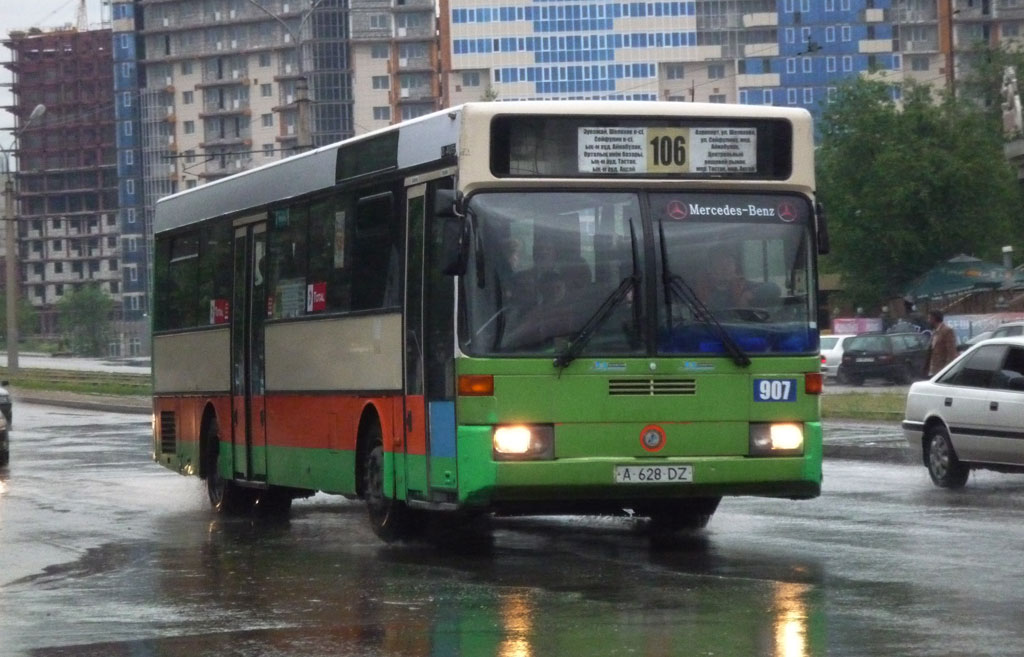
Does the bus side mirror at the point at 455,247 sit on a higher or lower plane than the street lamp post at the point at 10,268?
lower

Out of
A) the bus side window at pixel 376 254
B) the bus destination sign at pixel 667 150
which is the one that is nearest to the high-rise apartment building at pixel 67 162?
the bus side window at pixel 376 254

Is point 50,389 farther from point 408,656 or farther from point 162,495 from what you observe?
point 408,656

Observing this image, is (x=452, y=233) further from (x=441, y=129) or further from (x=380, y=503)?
(x=380, y=503)

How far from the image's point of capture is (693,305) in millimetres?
11859

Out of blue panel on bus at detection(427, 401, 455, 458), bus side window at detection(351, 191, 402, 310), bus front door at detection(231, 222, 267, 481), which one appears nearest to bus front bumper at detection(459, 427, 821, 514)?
blue panel on bus at detection(427, 401, 455, 458)

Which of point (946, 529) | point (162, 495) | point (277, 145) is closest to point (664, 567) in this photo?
point (946, 529)

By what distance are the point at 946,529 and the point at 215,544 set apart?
17.5 feet

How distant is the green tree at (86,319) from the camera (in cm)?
13225

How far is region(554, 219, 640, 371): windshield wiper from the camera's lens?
11.6m

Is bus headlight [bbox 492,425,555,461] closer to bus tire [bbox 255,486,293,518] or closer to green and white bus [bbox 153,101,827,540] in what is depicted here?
green and white bus [bbox 153,101,827,540]

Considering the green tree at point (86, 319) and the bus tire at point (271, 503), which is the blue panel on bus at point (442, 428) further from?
the green tree at point (86, 319)

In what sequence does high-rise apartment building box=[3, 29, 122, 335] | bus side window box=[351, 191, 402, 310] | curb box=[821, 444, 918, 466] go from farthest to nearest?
high-rise apartment building box=[3, 29, 122, 335] → curb box=[821, 444, 918, 466] → bus side window box=[351, 191, 402, 310]

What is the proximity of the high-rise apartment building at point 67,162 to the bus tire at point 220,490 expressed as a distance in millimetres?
167795

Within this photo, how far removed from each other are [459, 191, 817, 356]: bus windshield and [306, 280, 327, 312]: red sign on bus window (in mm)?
3042
